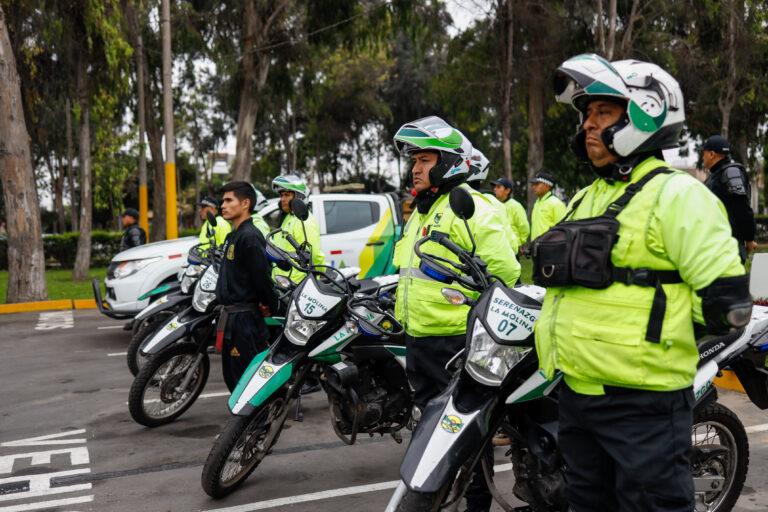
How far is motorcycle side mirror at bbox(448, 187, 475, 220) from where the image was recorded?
3.04 metres

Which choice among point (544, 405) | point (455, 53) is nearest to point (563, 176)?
point (455, 53)

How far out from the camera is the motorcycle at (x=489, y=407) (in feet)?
9.29

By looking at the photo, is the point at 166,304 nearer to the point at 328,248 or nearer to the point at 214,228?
the point at 214,228

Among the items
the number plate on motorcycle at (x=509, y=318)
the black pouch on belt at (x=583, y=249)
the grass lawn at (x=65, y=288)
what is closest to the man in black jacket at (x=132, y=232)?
the grass lawn at (x=65, y=288)

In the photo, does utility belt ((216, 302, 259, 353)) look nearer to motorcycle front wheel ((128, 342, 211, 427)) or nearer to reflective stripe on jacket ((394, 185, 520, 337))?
motorcycle front wheel ((128, 342, 211, 427))

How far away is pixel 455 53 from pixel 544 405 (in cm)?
1898

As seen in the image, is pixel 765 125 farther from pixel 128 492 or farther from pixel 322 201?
pixel 128 492

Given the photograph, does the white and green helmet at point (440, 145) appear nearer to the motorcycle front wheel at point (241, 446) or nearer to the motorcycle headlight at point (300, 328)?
the motorcycle headlight at point (300, 328)

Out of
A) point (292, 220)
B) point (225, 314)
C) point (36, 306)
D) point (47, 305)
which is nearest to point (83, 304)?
point (47, 305)

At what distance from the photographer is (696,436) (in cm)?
357

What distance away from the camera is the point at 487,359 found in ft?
9.84

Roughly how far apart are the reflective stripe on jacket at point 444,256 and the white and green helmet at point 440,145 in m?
0.13

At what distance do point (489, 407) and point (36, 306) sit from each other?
11.7 meters

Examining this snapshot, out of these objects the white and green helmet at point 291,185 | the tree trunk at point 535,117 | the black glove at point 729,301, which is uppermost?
the tree trunk at point 535,117
